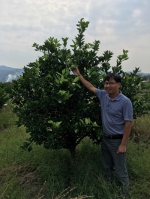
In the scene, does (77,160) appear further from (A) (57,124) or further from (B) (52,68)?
(B) (52,68)

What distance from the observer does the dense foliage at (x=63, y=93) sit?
125 inches

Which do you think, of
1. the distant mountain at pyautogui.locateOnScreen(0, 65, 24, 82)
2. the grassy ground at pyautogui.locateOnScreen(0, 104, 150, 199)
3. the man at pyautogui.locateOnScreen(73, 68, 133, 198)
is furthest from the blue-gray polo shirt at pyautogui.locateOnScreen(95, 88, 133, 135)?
the distant mountain at pyautogui.locateOnScreen(0, 65, 24, 82)

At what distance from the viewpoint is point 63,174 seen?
3.80 m

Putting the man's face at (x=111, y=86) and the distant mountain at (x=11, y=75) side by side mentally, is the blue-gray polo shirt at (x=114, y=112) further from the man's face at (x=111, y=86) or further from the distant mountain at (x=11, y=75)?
→ the distant mountain at (x=11, y=75)

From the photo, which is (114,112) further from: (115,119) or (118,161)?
(118,161)

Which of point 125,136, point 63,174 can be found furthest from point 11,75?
point 125,136

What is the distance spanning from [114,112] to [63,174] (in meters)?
1.43

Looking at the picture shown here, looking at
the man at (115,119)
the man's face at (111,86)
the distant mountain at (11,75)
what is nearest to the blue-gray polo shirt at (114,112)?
the man at (115,119)

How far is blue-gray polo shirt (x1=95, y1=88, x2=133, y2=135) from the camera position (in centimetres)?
307

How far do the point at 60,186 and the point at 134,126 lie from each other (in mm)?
3267

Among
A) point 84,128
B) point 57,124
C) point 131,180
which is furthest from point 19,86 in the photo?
point 131,180

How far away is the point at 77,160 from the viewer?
413 centimetres

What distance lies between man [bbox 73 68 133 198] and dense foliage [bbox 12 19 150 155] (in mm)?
165

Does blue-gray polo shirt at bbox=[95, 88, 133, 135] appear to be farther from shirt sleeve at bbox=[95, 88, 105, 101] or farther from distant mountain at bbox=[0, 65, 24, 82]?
distant mountain at bbox=[0, 65, 24, 82]
